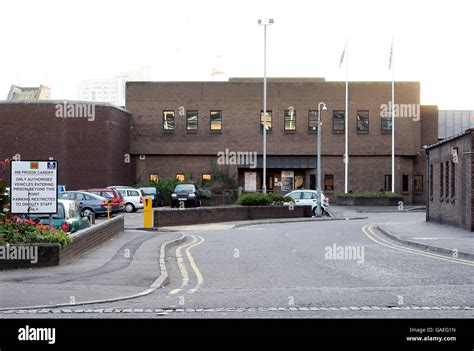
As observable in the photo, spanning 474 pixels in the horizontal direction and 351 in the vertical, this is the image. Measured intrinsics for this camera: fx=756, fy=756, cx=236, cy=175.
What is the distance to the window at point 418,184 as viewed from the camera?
6856 centimetres

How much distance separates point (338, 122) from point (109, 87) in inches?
3771

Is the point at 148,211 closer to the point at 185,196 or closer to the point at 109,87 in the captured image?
the point at 185,196

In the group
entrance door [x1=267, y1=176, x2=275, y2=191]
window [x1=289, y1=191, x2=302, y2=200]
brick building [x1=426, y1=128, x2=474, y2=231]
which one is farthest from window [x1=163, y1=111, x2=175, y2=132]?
brick building [x1=426, y1=128, x2=474, y2=231]

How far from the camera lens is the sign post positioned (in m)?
17.2

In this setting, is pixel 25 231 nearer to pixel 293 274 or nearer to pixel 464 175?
pixel 293 274

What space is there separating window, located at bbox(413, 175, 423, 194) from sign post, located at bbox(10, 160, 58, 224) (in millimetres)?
54793

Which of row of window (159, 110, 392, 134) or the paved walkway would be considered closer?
the paved walkway

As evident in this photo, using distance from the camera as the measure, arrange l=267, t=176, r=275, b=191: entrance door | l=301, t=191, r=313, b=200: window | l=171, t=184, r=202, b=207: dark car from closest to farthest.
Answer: l=301, t=191, r=313, b=200: window, l=171, t=184, r=202, b=207: dark car, l=267, t=176, r=275, b=191: entrance door

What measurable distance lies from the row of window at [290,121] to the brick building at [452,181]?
27543mm

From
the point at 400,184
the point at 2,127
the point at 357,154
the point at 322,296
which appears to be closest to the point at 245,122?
the point at 357,154

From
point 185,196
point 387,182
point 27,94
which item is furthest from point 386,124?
point 27,94

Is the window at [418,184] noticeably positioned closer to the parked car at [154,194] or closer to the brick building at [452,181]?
the parked car at [154,194]

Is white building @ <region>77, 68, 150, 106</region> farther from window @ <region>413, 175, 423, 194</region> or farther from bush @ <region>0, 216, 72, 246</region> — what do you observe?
bush @ <region>0, 216, 72, 246</region>

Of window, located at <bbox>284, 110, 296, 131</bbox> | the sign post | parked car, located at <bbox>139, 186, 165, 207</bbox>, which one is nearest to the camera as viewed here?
the sign post
